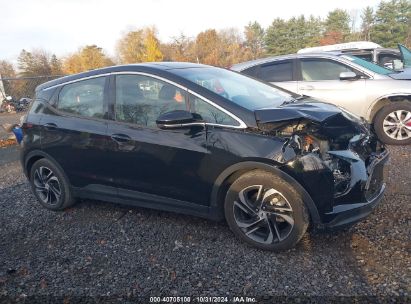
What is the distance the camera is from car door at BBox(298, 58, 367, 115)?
6.38 metres

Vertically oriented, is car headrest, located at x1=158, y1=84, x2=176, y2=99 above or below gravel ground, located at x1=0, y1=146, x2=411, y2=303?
above

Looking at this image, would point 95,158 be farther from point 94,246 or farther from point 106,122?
point 94,246

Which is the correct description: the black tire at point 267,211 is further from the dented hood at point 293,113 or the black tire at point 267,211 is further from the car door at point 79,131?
the car door at point 79,131

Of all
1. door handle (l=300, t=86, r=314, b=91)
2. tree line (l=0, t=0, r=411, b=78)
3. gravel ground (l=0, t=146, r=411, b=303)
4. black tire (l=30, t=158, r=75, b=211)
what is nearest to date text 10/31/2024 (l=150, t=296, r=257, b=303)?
gravel ground (l=0, t=146, r=411, b=303)

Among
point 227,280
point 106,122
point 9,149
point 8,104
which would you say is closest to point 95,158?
point 106,122

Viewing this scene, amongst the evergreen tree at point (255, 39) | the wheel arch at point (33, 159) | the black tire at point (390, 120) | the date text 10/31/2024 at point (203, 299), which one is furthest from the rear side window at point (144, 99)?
the evergreen tree at point (255, 39)

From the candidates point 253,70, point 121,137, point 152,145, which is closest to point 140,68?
point 121,137

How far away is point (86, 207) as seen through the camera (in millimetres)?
4570

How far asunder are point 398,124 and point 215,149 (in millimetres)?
4463

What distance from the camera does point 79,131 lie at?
12.8 ft

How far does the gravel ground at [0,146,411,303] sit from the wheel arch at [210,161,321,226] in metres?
0.34

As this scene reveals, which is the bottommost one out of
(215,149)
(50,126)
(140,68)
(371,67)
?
(215,149)

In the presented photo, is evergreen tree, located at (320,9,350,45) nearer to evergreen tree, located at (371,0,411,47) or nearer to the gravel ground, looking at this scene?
evergreen tree, located at (371,0,411,47)

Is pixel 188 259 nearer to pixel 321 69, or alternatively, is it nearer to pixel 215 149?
pixel 215 149
